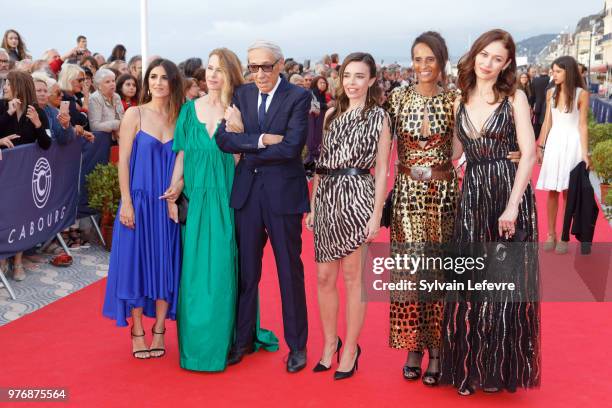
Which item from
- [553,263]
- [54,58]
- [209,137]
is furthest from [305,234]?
[54,58]

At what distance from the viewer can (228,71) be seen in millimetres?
4637

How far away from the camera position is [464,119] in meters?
4.20

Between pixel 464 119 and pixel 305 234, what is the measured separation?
5085mm

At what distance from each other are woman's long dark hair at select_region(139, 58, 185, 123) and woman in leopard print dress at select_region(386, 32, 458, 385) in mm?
1313

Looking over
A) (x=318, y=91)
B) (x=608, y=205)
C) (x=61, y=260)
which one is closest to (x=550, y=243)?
(x=608, y=205)

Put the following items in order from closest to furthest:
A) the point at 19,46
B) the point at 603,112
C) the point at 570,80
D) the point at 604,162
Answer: the point at 570,80
the point at 604,162
the point at 19,46
the point at 603,112

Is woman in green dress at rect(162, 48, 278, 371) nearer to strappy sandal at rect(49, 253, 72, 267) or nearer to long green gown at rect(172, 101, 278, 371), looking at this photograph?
long green gown at rect(172, 101, 278, 371)

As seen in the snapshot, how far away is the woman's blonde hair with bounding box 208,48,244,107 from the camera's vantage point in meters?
4.60

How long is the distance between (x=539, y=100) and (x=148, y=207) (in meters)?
13.1

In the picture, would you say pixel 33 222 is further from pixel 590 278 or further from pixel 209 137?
pixel 590 278

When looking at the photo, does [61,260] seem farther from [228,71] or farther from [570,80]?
[570,80]

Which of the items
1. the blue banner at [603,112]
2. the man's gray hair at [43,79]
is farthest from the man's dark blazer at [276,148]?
the blue banner at [603,112]

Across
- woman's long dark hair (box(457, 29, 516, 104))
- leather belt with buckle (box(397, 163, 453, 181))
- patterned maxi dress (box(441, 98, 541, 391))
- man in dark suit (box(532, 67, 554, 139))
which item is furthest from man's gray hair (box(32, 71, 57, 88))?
man in dark suit (box(532, 67, 554, 139))

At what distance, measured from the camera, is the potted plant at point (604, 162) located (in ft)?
33.0
